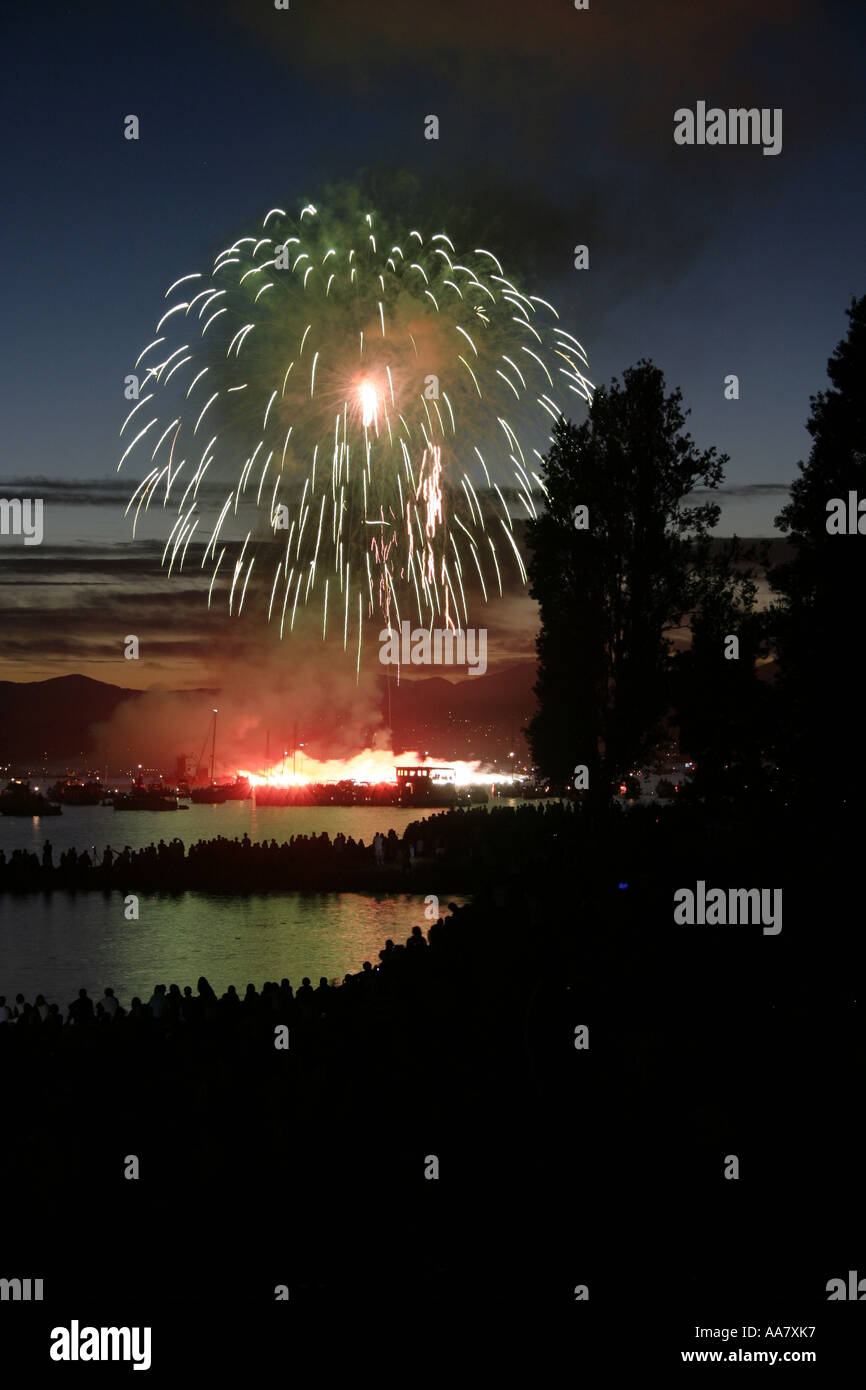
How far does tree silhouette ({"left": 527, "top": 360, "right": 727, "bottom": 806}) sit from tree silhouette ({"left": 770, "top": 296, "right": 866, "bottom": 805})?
29.1ft

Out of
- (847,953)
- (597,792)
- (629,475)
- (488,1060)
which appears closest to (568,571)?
(629,475)

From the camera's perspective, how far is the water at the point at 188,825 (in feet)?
288

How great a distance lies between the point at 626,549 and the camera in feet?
102

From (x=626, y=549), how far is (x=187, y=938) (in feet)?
57.4

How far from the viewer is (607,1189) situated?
28.4 ft

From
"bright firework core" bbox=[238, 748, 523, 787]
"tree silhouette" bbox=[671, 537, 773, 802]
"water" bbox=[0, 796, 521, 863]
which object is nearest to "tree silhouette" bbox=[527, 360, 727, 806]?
"tree silhouette" bbox=[671, 537, 773, 802]

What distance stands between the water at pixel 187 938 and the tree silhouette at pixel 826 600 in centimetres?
1152

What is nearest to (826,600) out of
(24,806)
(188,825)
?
(188,825)

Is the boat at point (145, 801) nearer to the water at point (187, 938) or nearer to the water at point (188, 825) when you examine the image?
the water at point (188, 825)

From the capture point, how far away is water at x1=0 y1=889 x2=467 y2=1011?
24.7 meters

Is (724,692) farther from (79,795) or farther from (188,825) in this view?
(79,795)

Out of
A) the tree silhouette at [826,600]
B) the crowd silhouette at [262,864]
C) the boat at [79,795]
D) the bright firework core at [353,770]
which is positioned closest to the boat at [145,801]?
the boat at [79,795]

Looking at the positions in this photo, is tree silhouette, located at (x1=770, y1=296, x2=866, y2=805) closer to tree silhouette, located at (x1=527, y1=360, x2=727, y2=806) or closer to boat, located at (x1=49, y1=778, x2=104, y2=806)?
tree silhouette, located at (x1=527, y1=360, x2=727, y2=806)
